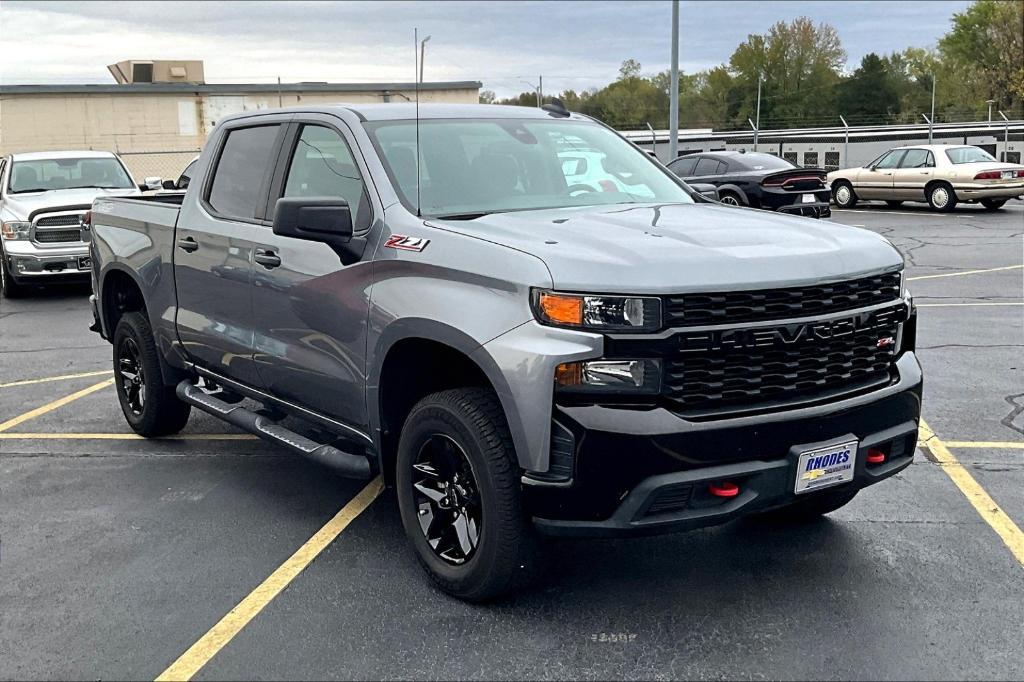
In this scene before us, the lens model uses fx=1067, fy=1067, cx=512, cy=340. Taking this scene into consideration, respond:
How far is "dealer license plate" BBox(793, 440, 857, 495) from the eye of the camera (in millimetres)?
3812

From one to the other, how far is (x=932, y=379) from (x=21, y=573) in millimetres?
6150

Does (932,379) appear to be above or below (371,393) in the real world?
below

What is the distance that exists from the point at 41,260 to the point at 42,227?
0.43m

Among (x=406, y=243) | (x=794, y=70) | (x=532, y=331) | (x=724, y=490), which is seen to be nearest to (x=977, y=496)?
(x=724, y=490)

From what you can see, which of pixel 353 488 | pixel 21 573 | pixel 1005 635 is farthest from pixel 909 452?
pixel 21 573

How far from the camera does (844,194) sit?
26.9m

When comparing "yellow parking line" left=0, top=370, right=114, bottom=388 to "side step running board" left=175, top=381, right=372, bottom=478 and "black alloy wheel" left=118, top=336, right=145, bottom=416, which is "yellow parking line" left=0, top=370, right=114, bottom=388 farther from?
"side step running board" left=175, top=381, right=372, bottom=478

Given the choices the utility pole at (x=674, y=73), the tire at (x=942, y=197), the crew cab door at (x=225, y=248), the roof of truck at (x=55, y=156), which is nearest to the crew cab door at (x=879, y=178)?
the tire at (x=942, y=197)

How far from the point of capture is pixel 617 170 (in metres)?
5.38

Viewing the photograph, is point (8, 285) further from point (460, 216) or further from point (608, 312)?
point (608, 312)

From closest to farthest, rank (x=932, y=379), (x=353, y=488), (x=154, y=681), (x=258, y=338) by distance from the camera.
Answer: (x=154, y=681), (x=258, y=338), (x=353, y=488), (x=932, y=379)

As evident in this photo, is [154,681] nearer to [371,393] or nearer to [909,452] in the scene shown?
[371,393]

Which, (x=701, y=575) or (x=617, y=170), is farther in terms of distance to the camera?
(x=617, y=170)

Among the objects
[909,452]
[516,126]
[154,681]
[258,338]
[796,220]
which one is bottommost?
[154,681]
